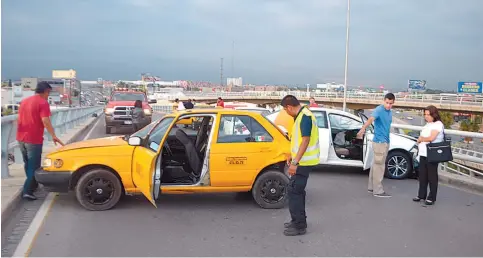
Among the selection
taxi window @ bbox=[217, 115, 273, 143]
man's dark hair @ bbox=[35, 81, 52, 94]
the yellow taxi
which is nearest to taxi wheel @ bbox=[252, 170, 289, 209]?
the yellow taxi

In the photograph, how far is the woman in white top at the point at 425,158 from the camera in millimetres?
7383

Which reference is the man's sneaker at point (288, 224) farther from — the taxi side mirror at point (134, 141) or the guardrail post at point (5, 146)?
the guardrail post at point (5, 146)

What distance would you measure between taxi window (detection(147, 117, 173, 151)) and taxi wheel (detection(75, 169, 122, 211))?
2.27ft

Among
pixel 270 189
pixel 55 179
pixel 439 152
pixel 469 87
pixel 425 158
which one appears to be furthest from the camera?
pixel 469 87

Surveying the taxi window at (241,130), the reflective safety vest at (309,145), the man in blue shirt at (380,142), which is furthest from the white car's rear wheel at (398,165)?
the reflective safety vest at (309,145)

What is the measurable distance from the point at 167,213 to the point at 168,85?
159m

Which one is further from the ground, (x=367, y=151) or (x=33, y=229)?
(x=367, y=151)

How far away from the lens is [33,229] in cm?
548

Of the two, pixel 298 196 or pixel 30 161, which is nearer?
pixel 298 196

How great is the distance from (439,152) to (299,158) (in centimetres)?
318

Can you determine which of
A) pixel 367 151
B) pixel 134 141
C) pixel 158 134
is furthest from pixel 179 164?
pixel 367 151

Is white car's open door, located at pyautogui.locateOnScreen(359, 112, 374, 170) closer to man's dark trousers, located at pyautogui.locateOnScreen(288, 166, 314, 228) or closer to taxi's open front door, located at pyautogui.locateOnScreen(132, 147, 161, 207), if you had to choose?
man's dark trousers, located at pyautogui.locateOnScreen(288, 166, 314, 228)

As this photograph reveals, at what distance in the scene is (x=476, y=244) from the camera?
5.37m

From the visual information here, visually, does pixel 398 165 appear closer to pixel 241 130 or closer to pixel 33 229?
pixel 241 130
